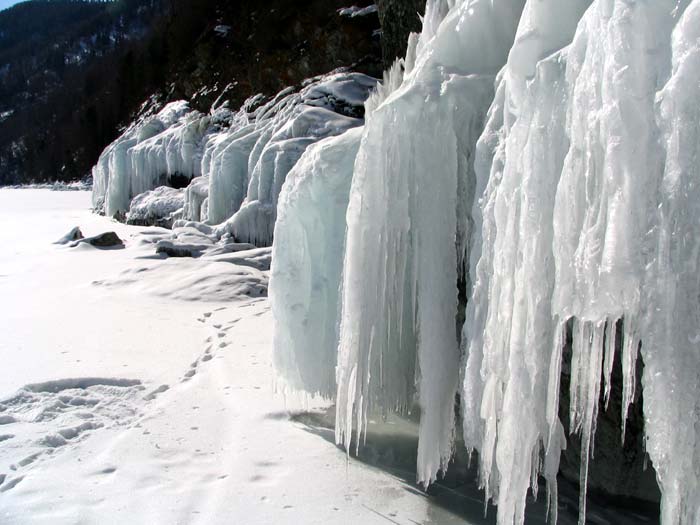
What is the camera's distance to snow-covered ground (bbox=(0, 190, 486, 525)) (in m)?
2.78

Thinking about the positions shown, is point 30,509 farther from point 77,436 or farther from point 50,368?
point 50,368

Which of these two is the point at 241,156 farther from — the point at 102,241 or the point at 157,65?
the point at 157,65

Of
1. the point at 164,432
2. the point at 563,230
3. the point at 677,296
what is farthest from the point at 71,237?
the point at 677,296

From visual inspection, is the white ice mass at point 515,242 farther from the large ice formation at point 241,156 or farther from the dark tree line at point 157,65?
the dark tree line at point 157,65

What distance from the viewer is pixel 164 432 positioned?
3557 mm

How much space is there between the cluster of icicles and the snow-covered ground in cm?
34

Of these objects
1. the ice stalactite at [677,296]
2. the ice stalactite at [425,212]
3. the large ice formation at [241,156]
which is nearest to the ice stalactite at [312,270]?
the ice stalactite at [425,212]

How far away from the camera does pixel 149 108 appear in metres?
34.8

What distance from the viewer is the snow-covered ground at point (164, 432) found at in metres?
2.78

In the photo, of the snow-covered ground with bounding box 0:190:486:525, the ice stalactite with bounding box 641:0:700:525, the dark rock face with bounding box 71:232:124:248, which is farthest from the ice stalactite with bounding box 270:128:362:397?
the dark rock face with bounding box 71:232:124:248

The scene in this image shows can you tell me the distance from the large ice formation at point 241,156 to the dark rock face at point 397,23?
11.8ft

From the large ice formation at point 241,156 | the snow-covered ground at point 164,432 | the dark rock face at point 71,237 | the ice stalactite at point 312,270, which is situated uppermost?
the large ice formation at point 241,156

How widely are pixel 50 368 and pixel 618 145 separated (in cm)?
448

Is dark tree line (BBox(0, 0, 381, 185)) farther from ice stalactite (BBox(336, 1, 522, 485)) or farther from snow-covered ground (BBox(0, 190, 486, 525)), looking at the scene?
ice stalactite (BBox(336, 1, 522, 485))
